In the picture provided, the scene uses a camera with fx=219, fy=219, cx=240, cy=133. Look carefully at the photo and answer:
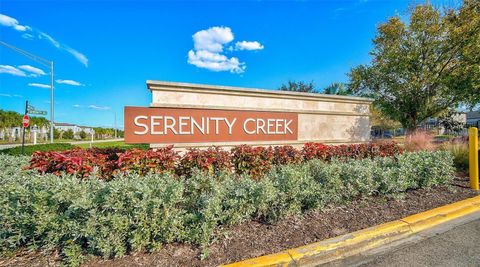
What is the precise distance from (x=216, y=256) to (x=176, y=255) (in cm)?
43

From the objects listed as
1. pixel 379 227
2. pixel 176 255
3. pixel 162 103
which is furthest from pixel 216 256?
pixel 162 103

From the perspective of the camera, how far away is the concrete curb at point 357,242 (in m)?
2.35

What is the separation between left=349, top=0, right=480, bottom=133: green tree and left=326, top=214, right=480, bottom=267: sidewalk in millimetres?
11760

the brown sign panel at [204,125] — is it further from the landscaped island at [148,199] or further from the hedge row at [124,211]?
the hedge row at [124,211]

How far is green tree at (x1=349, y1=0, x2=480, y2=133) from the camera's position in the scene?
Result: 11.1m

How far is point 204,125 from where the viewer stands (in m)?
5.65

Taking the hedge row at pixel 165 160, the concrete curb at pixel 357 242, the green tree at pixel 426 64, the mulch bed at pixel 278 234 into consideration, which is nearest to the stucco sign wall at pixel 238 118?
the hedge row at pixel 165 160

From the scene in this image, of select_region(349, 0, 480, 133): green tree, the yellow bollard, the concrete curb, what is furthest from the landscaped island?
select_region(349, 0, 480, 133): green tree

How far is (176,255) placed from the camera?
2.38 meters

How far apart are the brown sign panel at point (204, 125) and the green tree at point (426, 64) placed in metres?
10.0

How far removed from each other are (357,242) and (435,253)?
0.92 metres

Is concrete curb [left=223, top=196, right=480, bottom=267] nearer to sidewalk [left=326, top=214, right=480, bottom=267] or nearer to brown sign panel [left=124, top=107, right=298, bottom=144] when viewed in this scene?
sidewalk [left=326, top=214, right=480, bottom=267]

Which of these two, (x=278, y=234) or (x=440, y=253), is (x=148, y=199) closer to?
(x=278, y=234)

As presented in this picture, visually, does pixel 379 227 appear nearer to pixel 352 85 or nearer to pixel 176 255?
pixel 176 255
